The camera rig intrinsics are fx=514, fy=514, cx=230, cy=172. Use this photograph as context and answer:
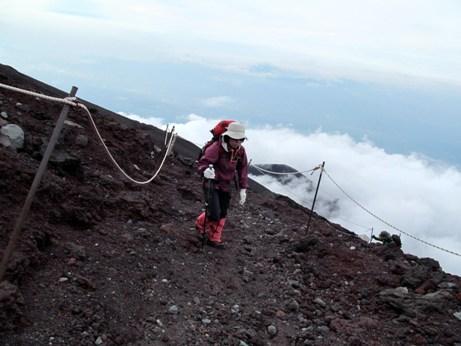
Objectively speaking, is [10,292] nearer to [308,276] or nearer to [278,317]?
[278,317]

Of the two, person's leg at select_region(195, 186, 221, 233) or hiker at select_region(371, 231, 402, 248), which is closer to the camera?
person's leg at select_region(195, 186, 221, 233)

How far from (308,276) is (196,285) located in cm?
205

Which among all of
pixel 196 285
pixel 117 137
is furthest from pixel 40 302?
pixel 117 137

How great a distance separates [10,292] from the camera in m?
4.50

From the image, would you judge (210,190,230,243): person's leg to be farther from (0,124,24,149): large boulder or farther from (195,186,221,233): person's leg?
(0,124,24,149): large boulder

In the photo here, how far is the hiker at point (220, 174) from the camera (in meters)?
7.30

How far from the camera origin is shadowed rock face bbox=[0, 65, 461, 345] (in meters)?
5.03

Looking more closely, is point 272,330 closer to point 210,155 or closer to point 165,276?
point 165,276

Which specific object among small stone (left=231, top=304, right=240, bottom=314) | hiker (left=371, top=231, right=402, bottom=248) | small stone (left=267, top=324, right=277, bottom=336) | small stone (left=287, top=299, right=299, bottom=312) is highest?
hiker (left=371, top=231, right=402, bottom=248)

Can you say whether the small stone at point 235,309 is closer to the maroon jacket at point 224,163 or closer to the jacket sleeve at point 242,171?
the maroon jacket at point 224,163

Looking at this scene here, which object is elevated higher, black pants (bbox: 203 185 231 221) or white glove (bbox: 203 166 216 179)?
white glove (bbox: 203 166 216 179)

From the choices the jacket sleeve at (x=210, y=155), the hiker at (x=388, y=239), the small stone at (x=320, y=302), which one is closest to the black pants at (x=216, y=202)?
the jacket sleeve at (x=210, y=155)

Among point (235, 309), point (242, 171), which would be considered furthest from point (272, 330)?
point (242, 171)

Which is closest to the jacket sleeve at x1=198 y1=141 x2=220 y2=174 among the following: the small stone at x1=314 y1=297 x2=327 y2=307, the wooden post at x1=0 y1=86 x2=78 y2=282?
the small stone at x1=314 y1=297 x2=327 y2=307
